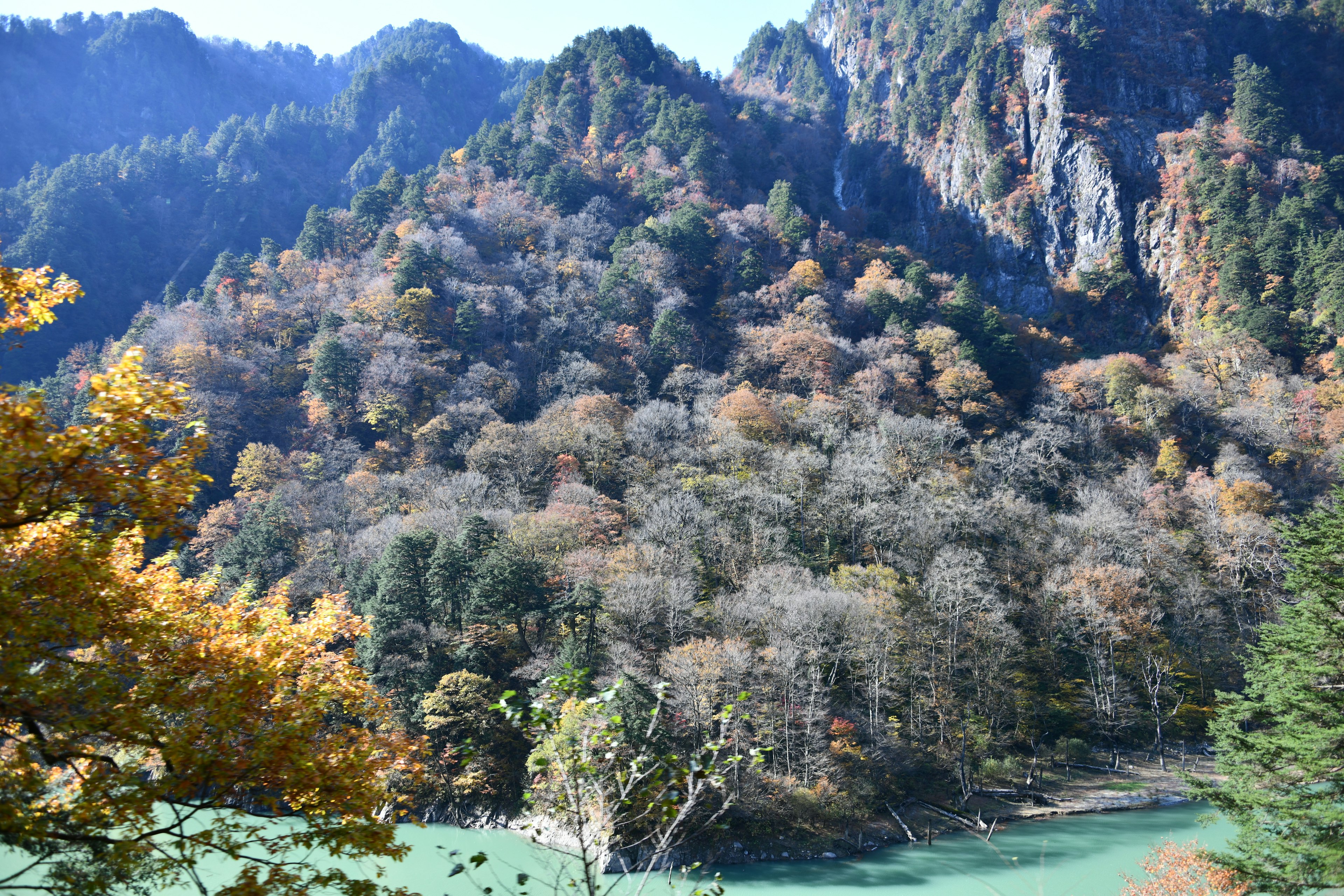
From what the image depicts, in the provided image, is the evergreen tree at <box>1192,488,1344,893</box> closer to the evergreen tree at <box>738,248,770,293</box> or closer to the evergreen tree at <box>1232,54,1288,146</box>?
the evergreen tree at <box>738,248,770,293</box>

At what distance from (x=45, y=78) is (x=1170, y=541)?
4875 inches

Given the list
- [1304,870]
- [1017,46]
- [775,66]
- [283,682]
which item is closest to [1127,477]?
[1304,870]

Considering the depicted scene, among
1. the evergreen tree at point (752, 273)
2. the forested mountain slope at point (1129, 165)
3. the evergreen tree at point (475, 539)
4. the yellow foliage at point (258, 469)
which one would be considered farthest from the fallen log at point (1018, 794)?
the forested mountain slope at point (1129, 165)

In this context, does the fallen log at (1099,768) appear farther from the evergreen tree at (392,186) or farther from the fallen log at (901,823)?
the evergreen tree at (392,186)

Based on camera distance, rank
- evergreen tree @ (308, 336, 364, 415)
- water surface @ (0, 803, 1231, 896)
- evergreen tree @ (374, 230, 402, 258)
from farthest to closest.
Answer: evergreen tree @ (374, 230, 402, 258) → evergreen tree @ (308, 336, 364, 415) → water surface @ (0, 803, 1231, 896)

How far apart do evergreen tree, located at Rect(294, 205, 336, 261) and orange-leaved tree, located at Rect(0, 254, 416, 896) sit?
56248mm

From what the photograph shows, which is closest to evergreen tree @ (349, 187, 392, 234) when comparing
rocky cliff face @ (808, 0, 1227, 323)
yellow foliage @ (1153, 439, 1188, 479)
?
rocky cliff face @ (808, 0, 1227, 323)

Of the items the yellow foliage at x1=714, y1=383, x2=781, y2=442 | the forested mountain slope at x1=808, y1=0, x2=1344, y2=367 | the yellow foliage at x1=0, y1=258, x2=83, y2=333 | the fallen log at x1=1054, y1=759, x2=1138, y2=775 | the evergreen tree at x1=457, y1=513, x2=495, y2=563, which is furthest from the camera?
the forested mountain slope at x1=808, y1=0, x2=1344, y2=367

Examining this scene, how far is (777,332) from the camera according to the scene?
4775 cm

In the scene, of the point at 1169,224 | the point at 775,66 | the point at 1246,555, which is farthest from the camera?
the point at 775,66

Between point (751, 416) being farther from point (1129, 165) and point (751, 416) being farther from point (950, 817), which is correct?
point (1129, 165)

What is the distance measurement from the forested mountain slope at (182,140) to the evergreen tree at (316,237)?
1677cm

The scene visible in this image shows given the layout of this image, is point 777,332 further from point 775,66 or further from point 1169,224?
point 775,66

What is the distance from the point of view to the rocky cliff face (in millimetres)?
62719
